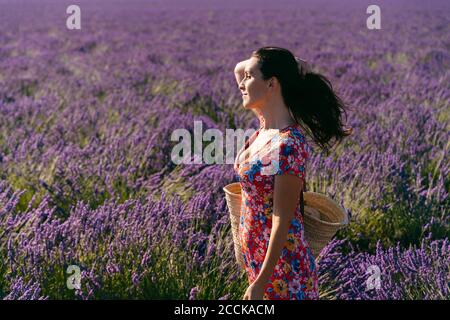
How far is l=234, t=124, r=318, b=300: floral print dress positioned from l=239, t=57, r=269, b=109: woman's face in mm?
129

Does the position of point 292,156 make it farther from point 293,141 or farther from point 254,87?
point 254,87

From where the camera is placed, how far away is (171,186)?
114 inches

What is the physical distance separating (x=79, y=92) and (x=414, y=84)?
12.9ft

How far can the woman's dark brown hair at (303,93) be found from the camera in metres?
1.64

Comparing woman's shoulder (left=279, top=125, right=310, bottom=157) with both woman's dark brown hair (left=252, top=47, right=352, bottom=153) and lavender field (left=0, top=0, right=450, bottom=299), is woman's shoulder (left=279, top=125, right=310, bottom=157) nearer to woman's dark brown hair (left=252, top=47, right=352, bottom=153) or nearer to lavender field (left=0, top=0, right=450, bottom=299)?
woman's dark brown hair (left=252, top=47, right=352, bottom=153)

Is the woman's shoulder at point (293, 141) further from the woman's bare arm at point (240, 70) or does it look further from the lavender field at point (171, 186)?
the lavender field at point (171, 186)

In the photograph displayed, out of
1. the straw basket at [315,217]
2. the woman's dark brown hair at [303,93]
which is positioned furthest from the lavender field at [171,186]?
the woman's dark brown hair at [303,93]

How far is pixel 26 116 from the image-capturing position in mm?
4422

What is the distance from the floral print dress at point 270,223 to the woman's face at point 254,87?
0.42 feet

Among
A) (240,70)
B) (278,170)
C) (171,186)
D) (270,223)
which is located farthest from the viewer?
(171,186)

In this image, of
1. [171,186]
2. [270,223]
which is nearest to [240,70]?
[270,223]

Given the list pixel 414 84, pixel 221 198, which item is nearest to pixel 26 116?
pixel 221 198

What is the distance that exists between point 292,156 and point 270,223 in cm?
25

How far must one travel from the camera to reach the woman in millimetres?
1518
